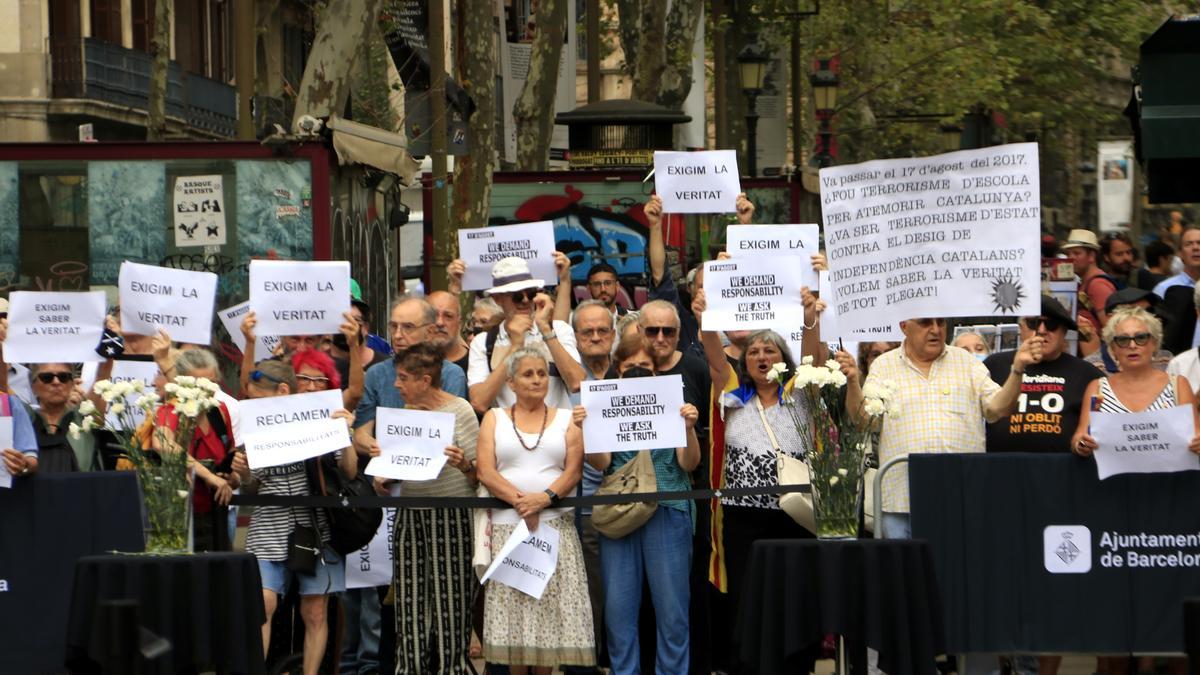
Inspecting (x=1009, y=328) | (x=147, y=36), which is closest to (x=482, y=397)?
(x=1009, y=328)

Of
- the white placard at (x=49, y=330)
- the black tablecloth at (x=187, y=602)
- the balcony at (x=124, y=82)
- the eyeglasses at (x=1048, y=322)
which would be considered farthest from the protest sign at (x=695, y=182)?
the balcony at (x=124, y=82)

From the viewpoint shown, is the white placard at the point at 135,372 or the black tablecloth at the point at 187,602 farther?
the white placard at the point at 135,372

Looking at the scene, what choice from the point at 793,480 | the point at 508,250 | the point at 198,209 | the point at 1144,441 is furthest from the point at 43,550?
the point at 198,209

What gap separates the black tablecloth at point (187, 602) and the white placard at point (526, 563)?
122 cm

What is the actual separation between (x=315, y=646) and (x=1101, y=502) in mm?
3699

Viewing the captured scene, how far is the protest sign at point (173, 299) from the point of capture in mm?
10883

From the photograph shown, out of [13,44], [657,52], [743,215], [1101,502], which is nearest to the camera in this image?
[1101,502]

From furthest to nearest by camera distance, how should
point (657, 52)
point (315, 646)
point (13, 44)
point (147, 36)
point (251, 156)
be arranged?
1. point (147, 36)
2. point (13, 44)
3. point (657, 52)
4. point (251, 156)
5. point (315, 646)

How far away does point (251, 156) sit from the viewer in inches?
627

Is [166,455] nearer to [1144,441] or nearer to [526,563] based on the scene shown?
[526,563]

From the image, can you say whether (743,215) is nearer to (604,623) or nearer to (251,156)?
(604,623)

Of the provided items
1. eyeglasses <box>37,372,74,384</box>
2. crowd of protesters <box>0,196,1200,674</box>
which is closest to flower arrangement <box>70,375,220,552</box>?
crowd of protesters <box>0,196,1200,674</box>

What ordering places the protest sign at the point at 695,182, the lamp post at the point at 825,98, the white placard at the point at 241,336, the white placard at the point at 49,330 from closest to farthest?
the white placard at the point at 49,330
the white placard at the point at 241,336
the protest sign at the point at 695,182
the lamp post at the point at 825,98

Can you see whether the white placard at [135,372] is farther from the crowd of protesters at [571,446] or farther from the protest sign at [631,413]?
the protest sign at [631,413]
